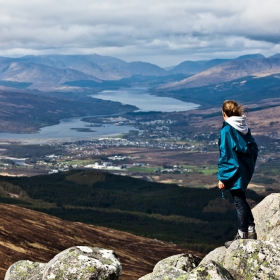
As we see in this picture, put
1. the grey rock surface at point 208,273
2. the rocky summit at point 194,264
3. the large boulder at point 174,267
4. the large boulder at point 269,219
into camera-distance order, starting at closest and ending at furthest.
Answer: the grey rock surface at point 208,273, the rocky summit at point 194,264, the large boulder at point 174,267, the large boulder at point 269,219

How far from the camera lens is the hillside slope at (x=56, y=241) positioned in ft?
231

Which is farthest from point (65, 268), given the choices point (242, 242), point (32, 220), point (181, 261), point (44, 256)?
point (32, 220)

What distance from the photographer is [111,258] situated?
67.8ft

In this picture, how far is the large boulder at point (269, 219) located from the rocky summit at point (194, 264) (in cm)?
6

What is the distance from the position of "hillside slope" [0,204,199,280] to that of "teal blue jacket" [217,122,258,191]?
35.3 m

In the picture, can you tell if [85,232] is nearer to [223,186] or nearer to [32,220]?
[32,220]

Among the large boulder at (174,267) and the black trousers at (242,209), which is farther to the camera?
the black trousers at (242,209)

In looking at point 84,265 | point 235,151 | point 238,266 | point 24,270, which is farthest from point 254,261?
point 24,270

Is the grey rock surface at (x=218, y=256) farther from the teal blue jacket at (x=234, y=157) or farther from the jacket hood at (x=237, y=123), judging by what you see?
the jacket hood at (x=237, y=123)

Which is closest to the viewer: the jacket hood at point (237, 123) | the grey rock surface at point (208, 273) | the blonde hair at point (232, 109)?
the grey rock surface at point (208, 273)

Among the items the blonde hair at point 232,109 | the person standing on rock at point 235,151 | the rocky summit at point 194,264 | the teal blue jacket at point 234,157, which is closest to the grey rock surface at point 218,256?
the rocky summit at point 194,264

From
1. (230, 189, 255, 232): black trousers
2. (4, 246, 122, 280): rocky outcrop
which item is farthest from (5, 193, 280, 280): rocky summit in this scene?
(230, 189, 255, 232): black trousers

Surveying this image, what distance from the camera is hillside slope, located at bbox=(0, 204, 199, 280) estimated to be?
7038 centimetres

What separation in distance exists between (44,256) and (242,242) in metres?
58.0
